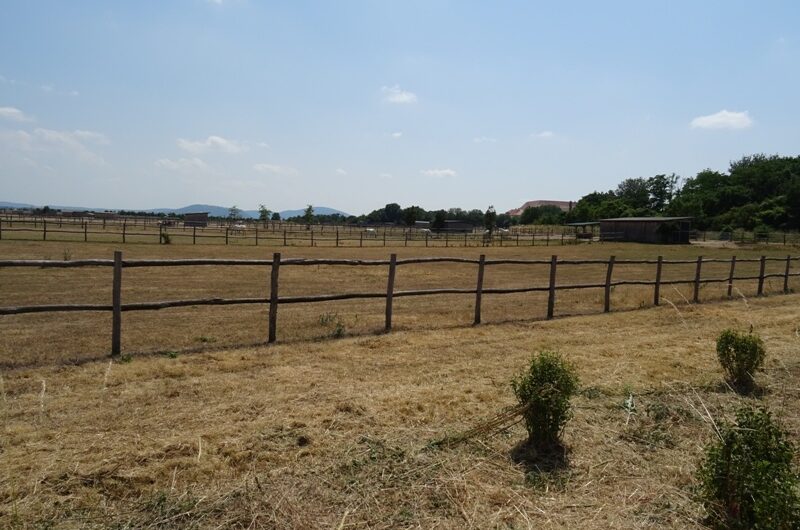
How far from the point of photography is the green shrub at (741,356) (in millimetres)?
6012

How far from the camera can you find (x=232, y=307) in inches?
442

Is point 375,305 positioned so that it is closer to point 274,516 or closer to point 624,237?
point 274,516

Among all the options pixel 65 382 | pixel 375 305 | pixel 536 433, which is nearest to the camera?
pixel 536 433

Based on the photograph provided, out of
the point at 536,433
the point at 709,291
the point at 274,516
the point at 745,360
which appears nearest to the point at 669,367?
the point at 745,360

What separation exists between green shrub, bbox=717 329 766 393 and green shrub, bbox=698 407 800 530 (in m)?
3.14

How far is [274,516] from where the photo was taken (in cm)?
308

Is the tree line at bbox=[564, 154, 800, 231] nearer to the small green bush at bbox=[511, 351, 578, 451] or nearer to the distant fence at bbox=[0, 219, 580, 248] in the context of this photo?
the distant fence at bbox=[0, 219, 580, 248]

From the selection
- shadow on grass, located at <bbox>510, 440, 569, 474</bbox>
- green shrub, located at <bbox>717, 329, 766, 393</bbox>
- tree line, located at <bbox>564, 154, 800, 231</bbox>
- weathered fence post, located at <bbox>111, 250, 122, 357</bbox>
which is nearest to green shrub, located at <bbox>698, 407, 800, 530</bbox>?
shadow on grass, located at <bbox>510, 440, 569, 474</bbox>

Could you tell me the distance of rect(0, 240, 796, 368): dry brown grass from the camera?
24.9ft

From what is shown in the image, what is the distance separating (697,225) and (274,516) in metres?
90.4

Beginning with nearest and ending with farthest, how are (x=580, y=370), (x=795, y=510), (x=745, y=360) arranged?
(x=795, y=510) < (x=745, y=360) < (x=580, y=370)

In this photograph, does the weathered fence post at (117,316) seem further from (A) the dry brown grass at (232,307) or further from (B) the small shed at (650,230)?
(B) the small shed at (650,230)

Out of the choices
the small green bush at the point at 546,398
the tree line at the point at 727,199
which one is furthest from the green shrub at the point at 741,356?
the tree line at the point at 727,199

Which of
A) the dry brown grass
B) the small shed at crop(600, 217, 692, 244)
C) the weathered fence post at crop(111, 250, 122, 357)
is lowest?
the dry brown grass
